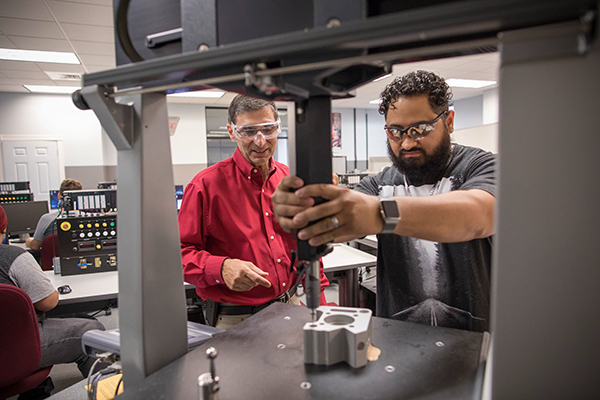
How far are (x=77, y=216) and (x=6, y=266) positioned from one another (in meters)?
0.81

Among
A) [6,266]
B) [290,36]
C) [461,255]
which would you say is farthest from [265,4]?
[6,266]

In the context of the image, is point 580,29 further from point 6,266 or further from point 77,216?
point 77,216

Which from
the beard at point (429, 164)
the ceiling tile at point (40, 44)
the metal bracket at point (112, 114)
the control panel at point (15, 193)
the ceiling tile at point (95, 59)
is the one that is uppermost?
the ceiling tile at point (95, 59)

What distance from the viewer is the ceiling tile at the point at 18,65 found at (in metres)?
5.26

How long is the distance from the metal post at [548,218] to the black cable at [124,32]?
630 millimetres

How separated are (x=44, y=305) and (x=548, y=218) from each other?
93.1 inches

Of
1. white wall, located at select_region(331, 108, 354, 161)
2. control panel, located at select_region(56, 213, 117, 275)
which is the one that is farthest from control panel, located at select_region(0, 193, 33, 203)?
white wall, located at select_region(331, 108, 354, 161)

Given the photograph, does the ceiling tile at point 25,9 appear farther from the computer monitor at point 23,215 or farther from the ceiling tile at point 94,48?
the computer monitor at point 23,215

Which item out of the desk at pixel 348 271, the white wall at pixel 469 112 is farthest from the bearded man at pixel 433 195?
the white wall at pixel 469 112

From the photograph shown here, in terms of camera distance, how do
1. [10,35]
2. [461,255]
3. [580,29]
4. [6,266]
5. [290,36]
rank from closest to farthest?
[580,29] → [290,36] → [461,255] → [6,266] → [10,35]

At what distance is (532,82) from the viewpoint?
15.9 inches

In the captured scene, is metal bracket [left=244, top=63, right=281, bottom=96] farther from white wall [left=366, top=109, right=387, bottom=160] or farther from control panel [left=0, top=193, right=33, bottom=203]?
white wall [left=366, top=109, right=387, bottom=160]

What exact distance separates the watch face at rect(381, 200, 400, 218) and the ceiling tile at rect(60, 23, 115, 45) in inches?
175

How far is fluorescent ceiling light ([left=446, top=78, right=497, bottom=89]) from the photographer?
738 cm
